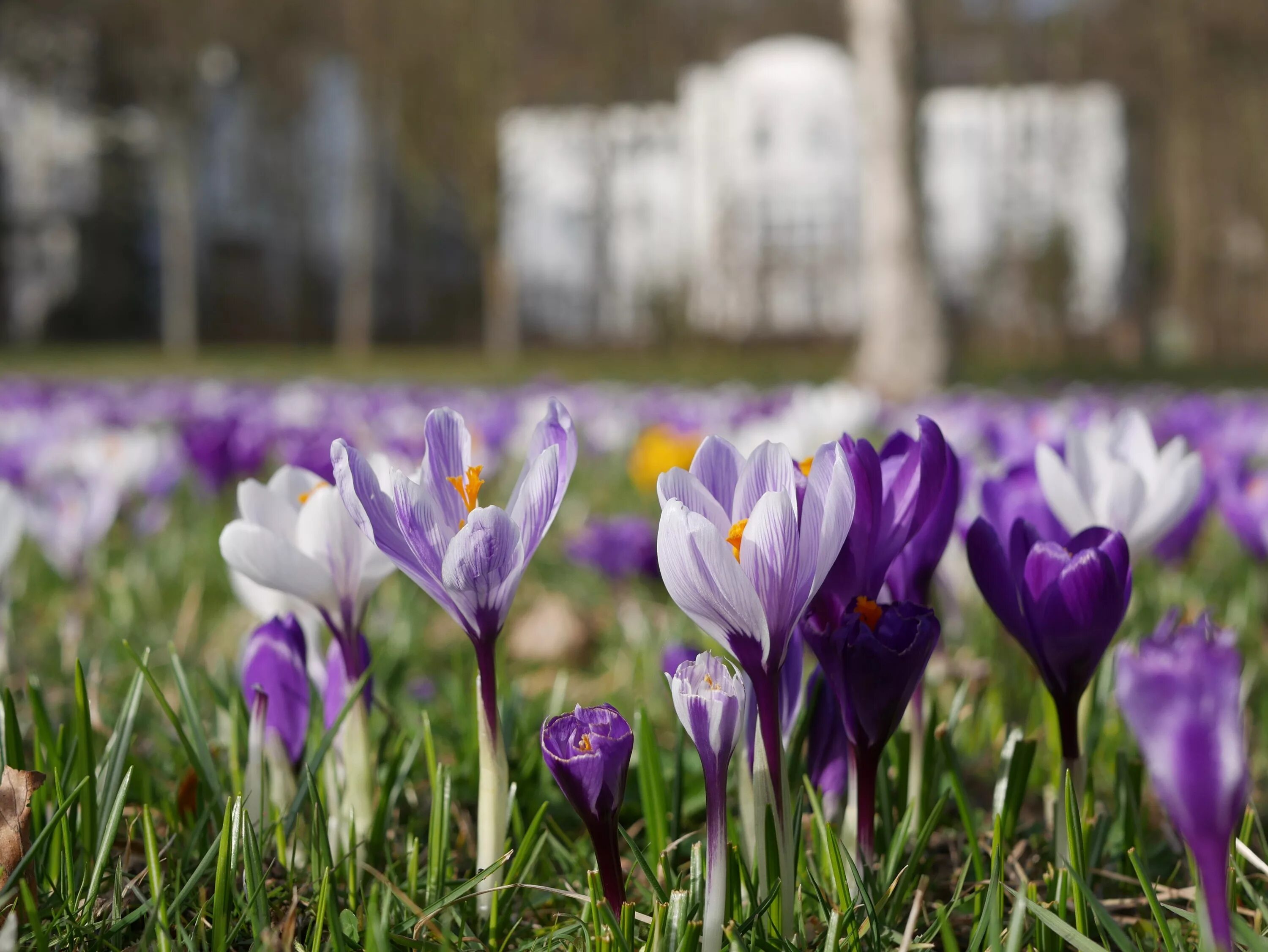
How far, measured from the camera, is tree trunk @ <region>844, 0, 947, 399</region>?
8.95 m

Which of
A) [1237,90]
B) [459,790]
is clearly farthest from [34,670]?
[1237,90]

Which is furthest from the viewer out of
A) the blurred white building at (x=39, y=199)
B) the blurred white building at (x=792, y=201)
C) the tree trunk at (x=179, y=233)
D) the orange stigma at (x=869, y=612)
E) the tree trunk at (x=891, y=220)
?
the blurred white building at (x=792, y=201)

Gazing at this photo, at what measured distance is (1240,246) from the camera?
23.2m

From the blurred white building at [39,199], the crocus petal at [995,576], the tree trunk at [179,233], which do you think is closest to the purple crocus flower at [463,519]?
the crocus petal at [995,576]

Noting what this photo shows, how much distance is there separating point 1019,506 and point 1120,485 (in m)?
0.09

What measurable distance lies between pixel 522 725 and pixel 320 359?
20.2 meters

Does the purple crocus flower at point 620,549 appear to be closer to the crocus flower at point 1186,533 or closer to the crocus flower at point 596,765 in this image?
the crocus flower at point 1186,533

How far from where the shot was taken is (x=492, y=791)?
2.72 feet

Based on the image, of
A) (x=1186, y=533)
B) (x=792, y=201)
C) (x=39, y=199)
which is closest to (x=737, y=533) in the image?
(x=1186, y=533)

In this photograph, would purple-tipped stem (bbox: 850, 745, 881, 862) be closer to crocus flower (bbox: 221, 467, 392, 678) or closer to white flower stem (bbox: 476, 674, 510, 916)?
white flower stem (bbox: 476, 674, 510, 916)

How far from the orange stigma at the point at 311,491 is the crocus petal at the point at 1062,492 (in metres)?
0.64

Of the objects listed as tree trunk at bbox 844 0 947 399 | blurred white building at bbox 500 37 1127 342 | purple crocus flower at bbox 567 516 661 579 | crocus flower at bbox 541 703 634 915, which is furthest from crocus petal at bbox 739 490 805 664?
blurred white building at bbox 500 37 1127 342

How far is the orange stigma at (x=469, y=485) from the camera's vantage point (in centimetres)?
82

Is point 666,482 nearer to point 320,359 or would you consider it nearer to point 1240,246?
point 320,359
